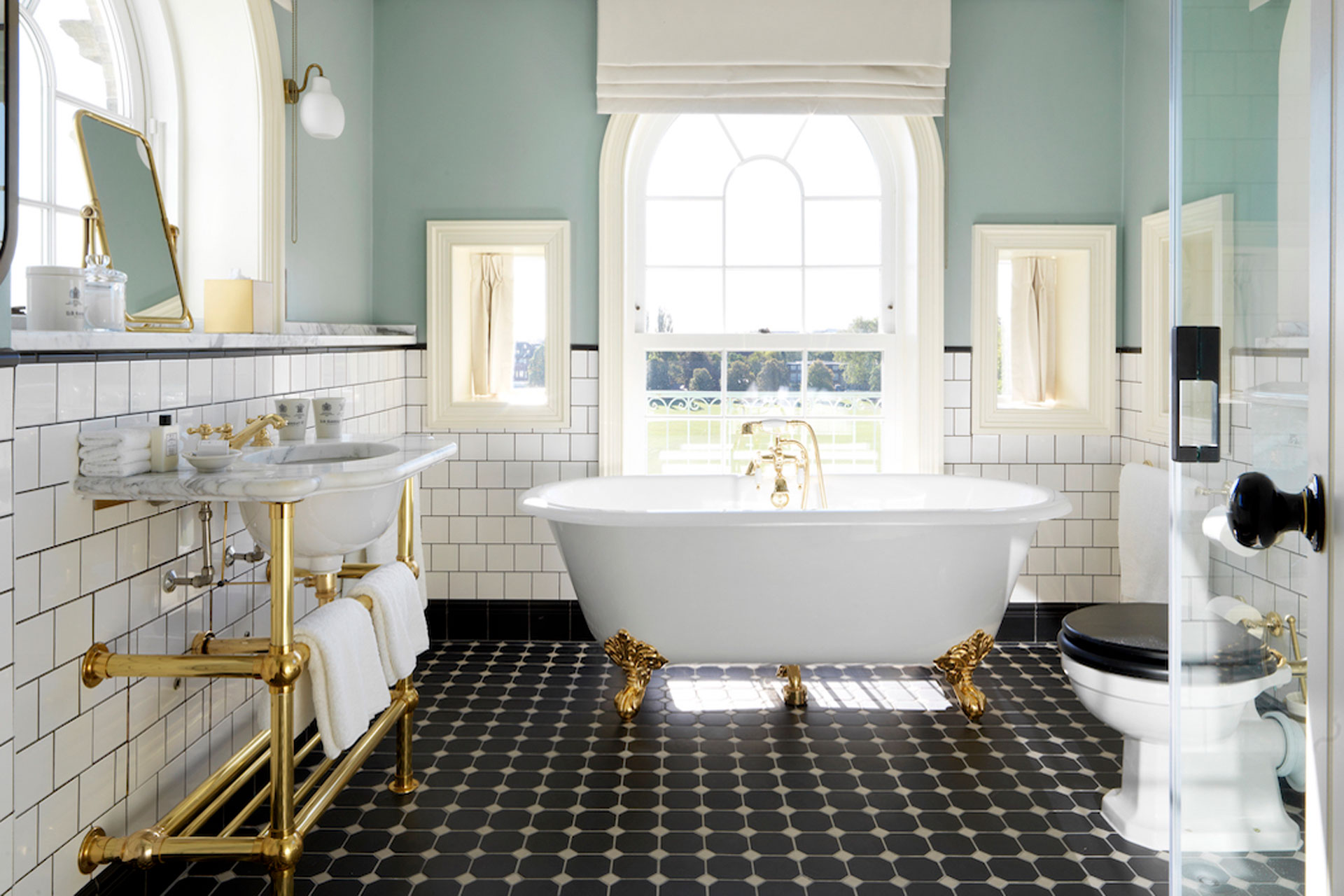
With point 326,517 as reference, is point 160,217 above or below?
above

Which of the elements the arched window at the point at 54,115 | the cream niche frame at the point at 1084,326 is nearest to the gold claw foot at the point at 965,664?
the cream niche frame at the point at 1084,326

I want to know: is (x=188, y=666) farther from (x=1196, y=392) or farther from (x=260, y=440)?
(x=1196, y=392)

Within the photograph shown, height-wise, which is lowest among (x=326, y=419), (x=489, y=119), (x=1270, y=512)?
(x=1270, y=512)

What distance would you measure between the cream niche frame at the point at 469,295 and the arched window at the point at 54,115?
1640 mm

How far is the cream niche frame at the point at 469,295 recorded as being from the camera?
4.37 metres

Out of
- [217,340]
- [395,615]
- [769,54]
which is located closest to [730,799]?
[395,615]

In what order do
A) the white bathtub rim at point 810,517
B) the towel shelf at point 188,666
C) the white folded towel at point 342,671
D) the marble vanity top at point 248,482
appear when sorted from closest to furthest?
the marble vanity top at point 248,482
the towel shelf at point 188,666
the white folded towel at point 342,671
the white bathtub rim at point 810,517

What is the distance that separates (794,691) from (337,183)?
101 inches

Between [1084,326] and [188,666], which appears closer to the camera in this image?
[188,666]

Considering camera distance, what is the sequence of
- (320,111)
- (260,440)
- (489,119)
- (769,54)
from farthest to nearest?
(489,119), (769,54), (320,111), (260,440)

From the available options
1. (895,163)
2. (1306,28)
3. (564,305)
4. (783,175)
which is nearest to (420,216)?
(564,305)

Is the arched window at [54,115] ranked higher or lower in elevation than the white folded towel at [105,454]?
higher

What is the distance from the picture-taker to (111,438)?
2.02 meters

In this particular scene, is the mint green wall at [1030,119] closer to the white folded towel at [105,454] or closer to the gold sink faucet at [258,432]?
the gold sink faucet at [258,432]
